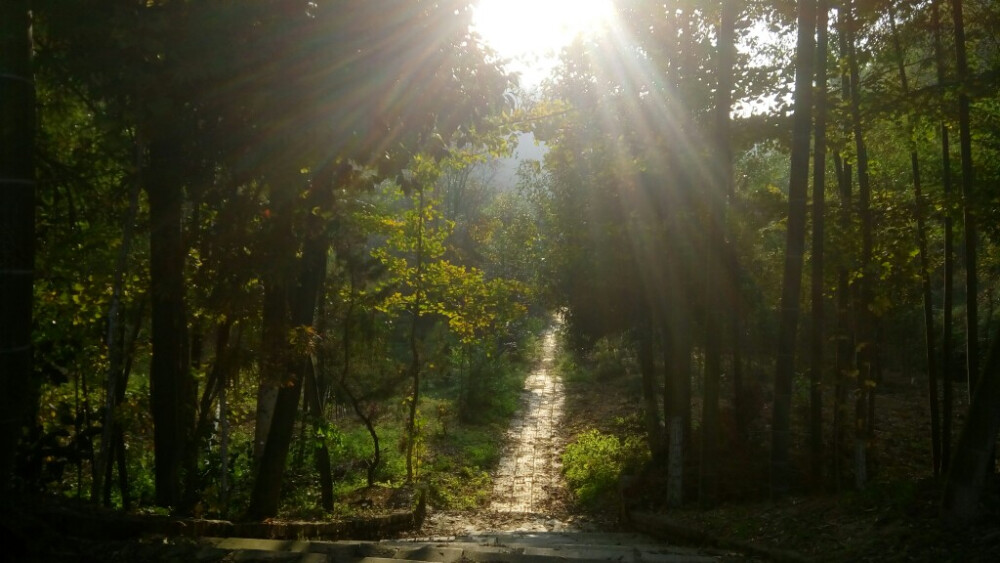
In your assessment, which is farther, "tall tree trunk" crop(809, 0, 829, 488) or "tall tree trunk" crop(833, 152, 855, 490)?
"tall tree trunk" crop(833, 152, 855, 490)

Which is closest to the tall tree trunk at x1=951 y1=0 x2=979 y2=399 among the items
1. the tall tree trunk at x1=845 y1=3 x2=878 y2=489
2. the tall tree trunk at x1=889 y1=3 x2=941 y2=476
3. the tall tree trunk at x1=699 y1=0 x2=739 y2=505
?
the tall tree trunk at x1=889 y1=3 x2=941 y2=476

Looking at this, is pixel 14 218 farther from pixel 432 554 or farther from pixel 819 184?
pixel 819 184

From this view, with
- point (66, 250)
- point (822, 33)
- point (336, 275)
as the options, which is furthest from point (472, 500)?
point (822, 33)

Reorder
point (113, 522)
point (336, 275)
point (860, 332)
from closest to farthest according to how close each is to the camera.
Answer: point (113, 522) → point (860, 332) → point (336, 275)

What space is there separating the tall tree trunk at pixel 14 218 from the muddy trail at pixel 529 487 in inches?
293

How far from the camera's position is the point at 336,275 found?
15.9 m

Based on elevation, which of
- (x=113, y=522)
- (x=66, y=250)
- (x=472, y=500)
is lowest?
(x=472, y=500)

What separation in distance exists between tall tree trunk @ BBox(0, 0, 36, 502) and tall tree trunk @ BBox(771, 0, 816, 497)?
7.66 metres

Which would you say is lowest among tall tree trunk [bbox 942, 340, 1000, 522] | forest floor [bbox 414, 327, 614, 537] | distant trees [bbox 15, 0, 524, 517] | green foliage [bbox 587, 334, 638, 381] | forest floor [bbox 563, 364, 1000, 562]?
forest floor [bbox 414, 327, 614, 537]

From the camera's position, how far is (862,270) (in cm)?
1038

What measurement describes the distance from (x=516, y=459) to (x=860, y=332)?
1153 cm

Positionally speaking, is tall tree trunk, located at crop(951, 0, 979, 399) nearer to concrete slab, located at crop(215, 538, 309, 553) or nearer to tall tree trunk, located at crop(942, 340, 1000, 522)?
tall tree trunk, located at crop(942, 340, 1000, 522)

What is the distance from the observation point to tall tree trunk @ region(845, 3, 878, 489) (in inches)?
385

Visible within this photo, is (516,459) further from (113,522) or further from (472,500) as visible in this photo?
(113,522)
